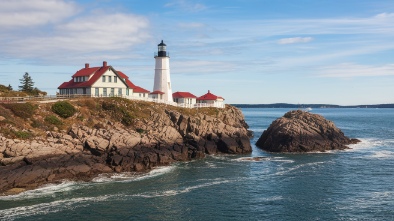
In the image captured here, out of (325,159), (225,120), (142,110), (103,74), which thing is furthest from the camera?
(225,120)

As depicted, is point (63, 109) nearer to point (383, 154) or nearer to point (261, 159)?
point (261, 159)

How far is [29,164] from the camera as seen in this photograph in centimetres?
4288

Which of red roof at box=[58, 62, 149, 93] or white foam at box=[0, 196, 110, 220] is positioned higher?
red roof at box=[58, 62, 149, 93]

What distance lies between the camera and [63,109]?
55.3 metres

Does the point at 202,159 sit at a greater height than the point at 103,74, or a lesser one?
lesser

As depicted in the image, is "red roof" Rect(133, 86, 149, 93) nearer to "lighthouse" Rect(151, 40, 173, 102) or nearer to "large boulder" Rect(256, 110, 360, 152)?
"lighthouse" Rect(151, 40, 173, 102)

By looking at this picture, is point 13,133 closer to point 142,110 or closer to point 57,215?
point 57,215

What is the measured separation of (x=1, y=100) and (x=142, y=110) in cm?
2091

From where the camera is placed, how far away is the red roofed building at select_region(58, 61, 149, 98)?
69250 millimetres

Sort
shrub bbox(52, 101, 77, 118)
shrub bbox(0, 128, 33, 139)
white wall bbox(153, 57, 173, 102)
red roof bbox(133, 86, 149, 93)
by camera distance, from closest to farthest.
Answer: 1. shrub bbox(0, 128, 33, 139)
2. shrub bbox(52, 101, 77, 118)
3. red roof bbox(133, 86, 149, 93)
4. white wall bbox(153, 57, 173, 102)

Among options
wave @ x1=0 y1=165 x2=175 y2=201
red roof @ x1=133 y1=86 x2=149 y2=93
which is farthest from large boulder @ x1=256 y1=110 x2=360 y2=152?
wave @ x1=0 y1=165 x2=175 y2=201

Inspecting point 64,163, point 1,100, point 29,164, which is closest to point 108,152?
point 64,163

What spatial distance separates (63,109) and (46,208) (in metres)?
23.5

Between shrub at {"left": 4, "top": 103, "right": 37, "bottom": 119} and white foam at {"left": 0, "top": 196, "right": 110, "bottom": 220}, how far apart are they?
65.5 feet
